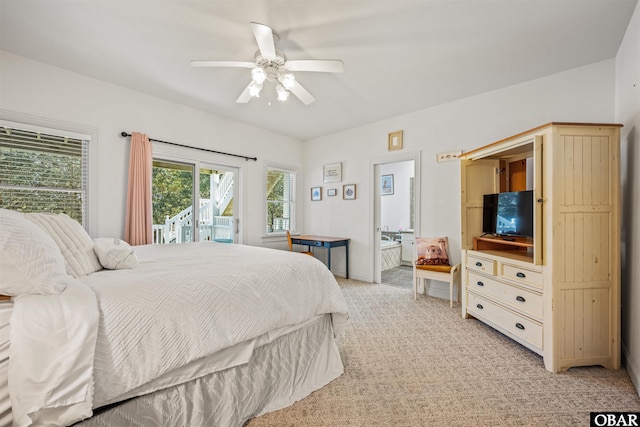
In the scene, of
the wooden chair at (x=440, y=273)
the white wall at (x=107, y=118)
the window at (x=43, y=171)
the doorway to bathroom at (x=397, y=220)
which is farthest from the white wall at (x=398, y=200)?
the window at (x=43, y=171)

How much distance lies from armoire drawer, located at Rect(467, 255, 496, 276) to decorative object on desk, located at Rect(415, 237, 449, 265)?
68 cm

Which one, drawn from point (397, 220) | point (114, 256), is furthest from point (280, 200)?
point (114, 256)

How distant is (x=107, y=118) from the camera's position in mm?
3148

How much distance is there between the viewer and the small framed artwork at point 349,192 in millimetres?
4852

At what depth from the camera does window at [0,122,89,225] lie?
2617 mm

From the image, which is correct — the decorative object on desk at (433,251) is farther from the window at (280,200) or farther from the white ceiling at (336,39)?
the window at (280,200)

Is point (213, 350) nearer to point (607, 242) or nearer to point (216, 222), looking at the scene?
point (607, 242)

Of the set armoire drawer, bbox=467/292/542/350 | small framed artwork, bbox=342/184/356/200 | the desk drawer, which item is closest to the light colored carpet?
armoire drawer, bbox=467/292/542/350

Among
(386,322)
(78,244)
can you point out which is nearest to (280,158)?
(386,322)

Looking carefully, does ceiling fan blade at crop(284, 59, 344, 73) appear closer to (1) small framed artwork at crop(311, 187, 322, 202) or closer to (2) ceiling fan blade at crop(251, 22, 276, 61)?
(2) ceiling fan blade at crop(251, 22, 276, 61)

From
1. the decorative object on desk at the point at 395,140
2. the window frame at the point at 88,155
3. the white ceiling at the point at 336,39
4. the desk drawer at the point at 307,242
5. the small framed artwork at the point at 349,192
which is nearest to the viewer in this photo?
the white ceiling at the point at 336,39

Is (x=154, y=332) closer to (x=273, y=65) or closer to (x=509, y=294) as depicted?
(x=273, y=65)

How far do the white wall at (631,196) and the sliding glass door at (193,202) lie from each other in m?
4.51

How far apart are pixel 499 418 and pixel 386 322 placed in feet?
4.72
